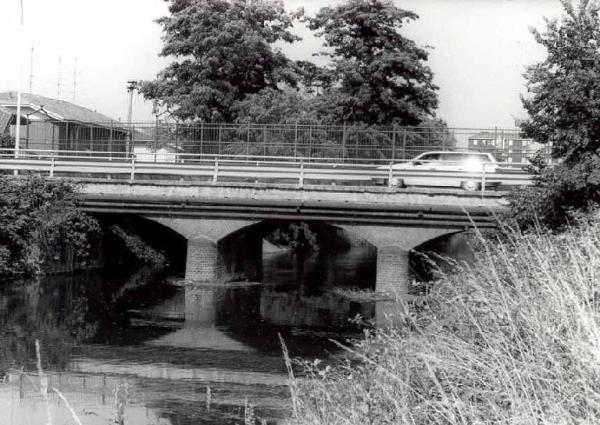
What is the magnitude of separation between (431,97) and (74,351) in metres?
31.1

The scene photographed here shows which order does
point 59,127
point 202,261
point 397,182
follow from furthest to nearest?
point 59,127
point 397,182
point 202,261

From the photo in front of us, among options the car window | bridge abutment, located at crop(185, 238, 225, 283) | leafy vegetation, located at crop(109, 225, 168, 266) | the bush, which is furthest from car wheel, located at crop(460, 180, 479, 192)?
leafy vegetation, located at crop(109, 225, 168, 266)

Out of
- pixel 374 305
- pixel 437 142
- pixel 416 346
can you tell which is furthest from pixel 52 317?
pixel 437 142

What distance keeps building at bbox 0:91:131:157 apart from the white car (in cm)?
1180

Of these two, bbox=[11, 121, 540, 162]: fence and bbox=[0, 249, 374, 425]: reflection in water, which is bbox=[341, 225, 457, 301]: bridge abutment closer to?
bbox=[0, 249, 374, 425]: reflection in water

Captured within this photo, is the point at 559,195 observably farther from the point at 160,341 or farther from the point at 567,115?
the point at 160,341

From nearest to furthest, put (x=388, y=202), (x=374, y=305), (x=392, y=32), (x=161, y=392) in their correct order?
1. (x=161, y=392)
2. (x=374, y=305)
3. (x=388, y=202)
4. (x=392, y=32)

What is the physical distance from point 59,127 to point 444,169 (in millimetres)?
28167

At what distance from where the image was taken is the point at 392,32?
44812 millimetres

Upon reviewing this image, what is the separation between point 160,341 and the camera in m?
19.2

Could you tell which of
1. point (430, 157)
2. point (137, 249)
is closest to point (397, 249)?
point (430, 157)

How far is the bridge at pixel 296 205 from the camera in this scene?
2842cm

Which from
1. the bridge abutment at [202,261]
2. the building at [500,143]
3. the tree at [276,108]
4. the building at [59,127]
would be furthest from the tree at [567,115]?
the tree at [276,108]

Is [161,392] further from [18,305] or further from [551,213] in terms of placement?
[18,305]
